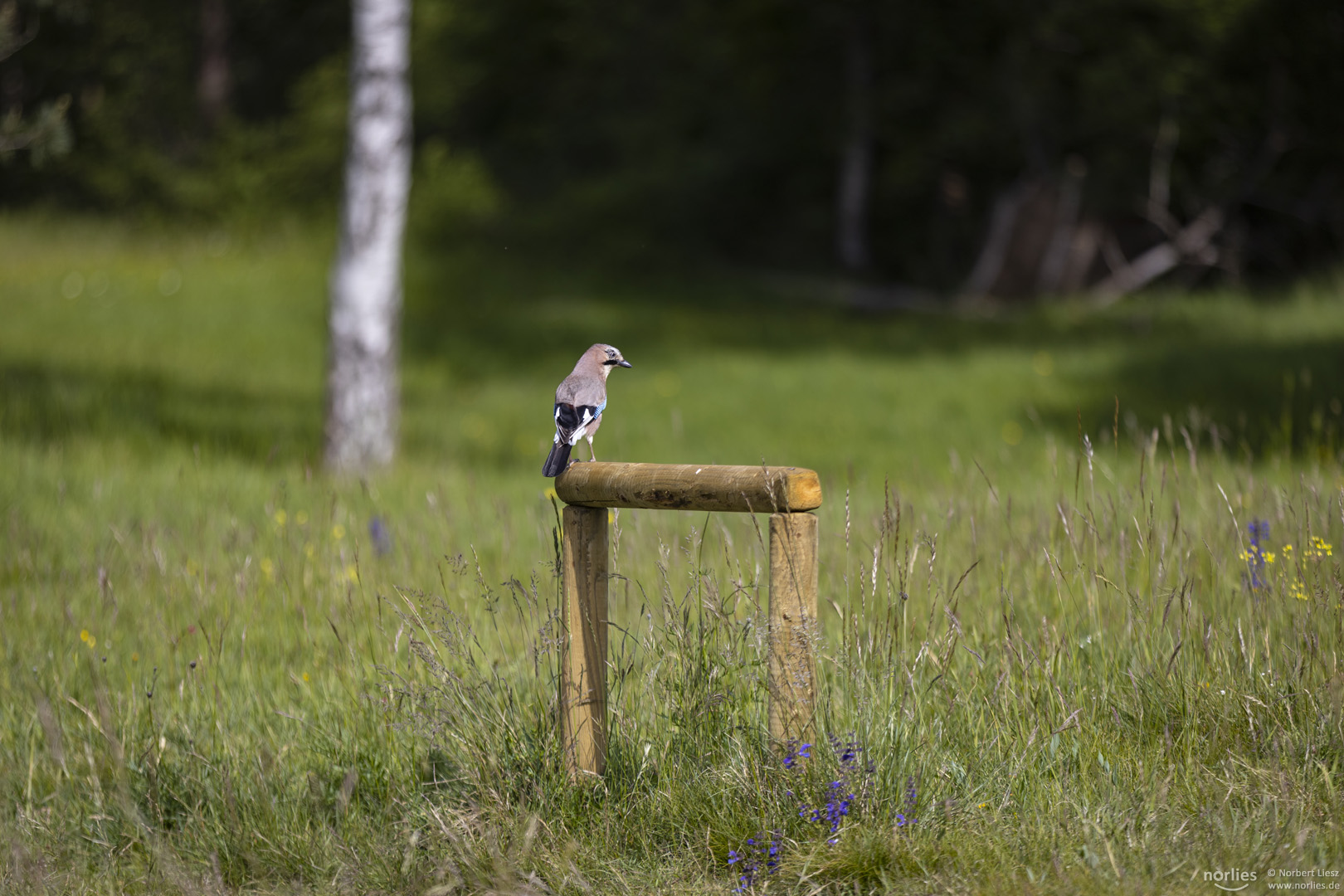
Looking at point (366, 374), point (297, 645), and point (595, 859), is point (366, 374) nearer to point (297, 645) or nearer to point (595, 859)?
point (297, 645)

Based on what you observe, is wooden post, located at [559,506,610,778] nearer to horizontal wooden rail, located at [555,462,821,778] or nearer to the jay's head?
horizontal wooden rail, located at [555,462,821,778]

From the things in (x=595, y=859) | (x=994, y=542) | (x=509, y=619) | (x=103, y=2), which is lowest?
(x=595, y=859)

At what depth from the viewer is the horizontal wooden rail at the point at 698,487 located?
234cm

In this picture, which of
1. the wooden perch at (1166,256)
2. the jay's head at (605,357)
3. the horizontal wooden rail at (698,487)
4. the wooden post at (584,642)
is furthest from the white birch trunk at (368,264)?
the wooden perch at (1166,256)

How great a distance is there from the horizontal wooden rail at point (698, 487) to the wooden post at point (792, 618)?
0.07 metres

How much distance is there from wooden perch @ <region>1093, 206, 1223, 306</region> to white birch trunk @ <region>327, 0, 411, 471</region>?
11.0m

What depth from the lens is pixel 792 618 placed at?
2.42 metres

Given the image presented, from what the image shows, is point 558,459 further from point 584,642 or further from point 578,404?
point 584,642

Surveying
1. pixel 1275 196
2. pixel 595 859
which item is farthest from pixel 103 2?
pixel 595 859

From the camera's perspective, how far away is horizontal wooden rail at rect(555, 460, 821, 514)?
2.34 meters

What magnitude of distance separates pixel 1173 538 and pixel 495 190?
19139 millimetres

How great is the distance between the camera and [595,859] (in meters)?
2.44

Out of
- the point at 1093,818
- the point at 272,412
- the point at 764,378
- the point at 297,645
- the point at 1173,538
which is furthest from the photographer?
the point at 764,378

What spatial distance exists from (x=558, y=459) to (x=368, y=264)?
4767mm
